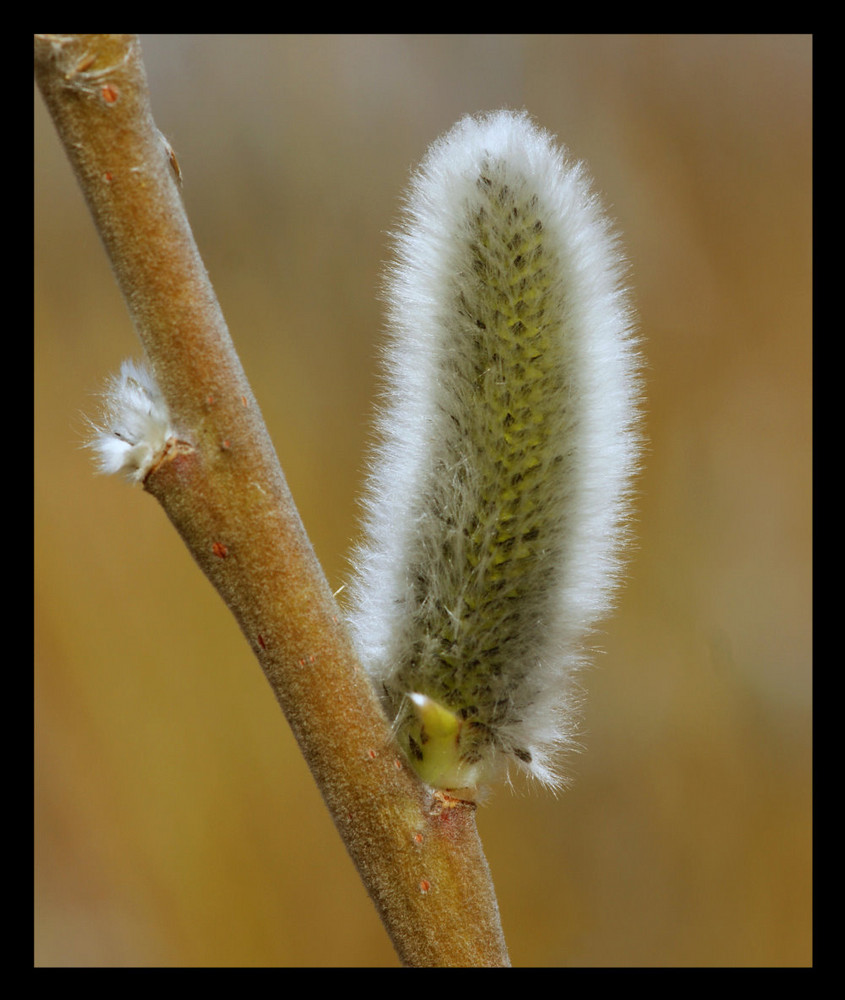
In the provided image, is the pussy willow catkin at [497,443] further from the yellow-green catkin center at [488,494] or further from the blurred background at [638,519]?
the blurred background at [638,519]

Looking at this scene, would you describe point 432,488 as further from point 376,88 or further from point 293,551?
point 376,88

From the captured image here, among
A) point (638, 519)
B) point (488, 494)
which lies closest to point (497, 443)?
point (488, 494)

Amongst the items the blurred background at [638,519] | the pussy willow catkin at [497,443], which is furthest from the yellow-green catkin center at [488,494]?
the blurred background at [638,519]

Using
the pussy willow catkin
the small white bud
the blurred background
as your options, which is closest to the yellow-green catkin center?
the pussy willow catkin

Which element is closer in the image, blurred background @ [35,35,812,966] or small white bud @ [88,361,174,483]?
small white bud @ [88,361,174,483]

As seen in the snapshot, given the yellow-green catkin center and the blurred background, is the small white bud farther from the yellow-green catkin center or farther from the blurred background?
the blurred background

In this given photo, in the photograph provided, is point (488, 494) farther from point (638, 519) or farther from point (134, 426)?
point (638, 519)
